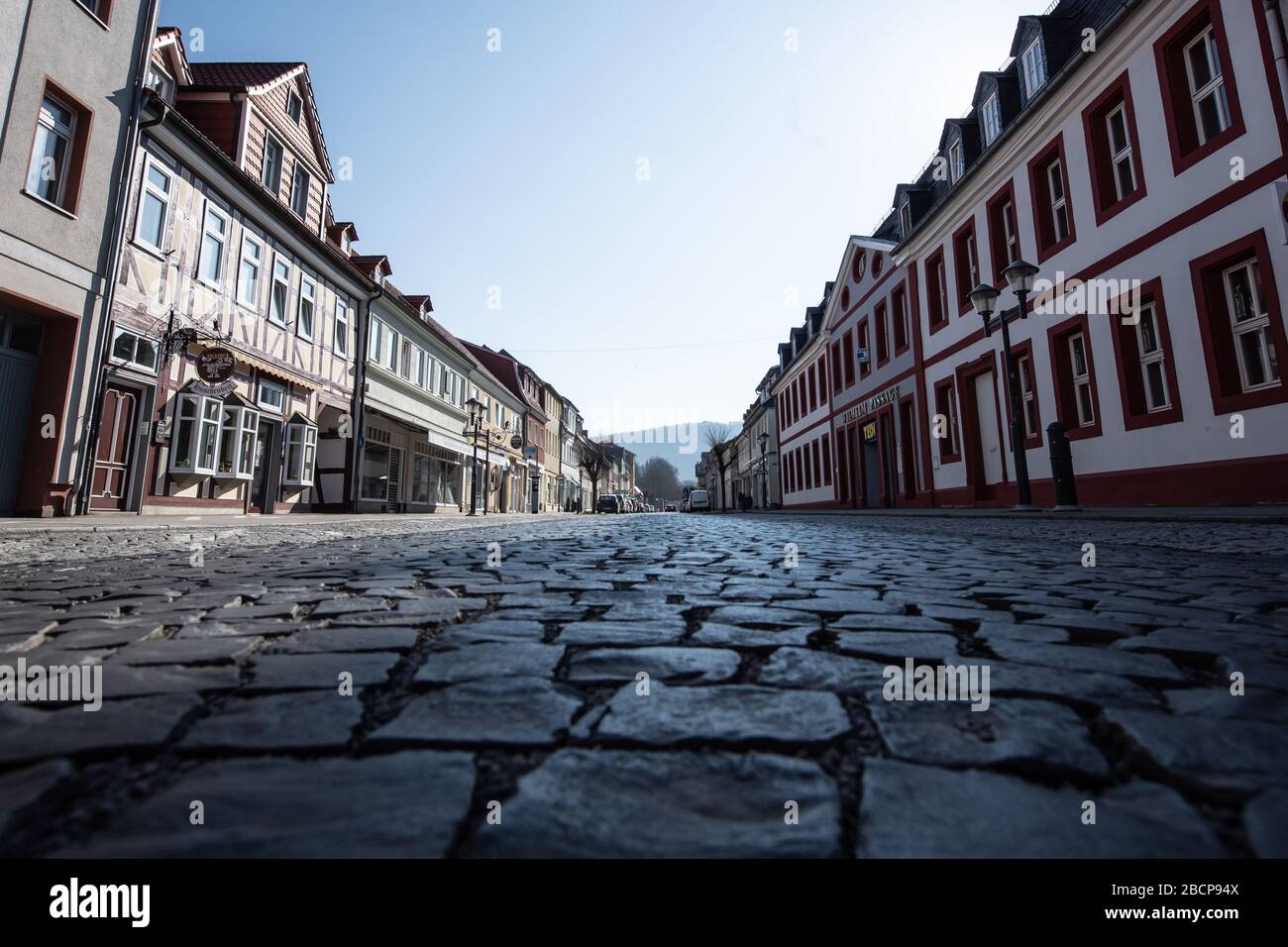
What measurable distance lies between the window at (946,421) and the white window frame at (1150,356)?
5821 mm

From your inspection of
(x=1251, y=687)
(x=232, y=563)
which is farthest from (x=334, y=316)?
(x=1251, y=687)

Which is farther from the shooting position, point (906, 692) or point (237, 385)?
point (237, 385)

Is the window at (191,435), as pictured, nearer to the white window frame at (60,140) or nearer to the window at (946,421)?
the white window frame at (60,140)

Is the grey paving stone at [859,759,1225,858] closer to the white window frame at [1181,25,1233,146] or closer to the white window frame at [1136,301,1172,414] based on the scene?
the white window frame at [1136,301,1172,414]

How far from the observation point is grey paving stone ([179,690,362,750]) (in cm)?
118

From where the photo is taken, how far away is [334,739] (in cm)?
119

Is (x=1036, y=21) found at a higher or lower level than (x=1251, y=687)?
higher

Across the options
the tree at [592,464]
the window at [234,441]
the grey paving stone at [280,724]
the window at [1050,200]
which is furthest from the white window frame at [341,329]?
the tree at [592,464]

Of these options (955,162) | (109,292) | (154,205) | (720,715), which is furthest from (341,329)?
(720,715)

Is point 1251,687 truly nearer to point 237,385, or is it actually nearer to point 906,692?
point 906,692

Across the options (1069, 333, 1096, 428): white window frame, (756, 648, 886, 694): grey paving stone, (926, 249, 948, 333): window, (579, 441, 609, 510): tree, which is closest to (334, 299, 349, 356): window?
(926, 249, 948, 333): window

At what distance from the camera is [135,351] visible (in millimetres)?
10852

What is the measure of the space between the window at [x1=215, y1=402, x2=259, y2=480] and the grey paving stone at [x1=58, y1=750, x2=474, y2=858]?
13908mm
